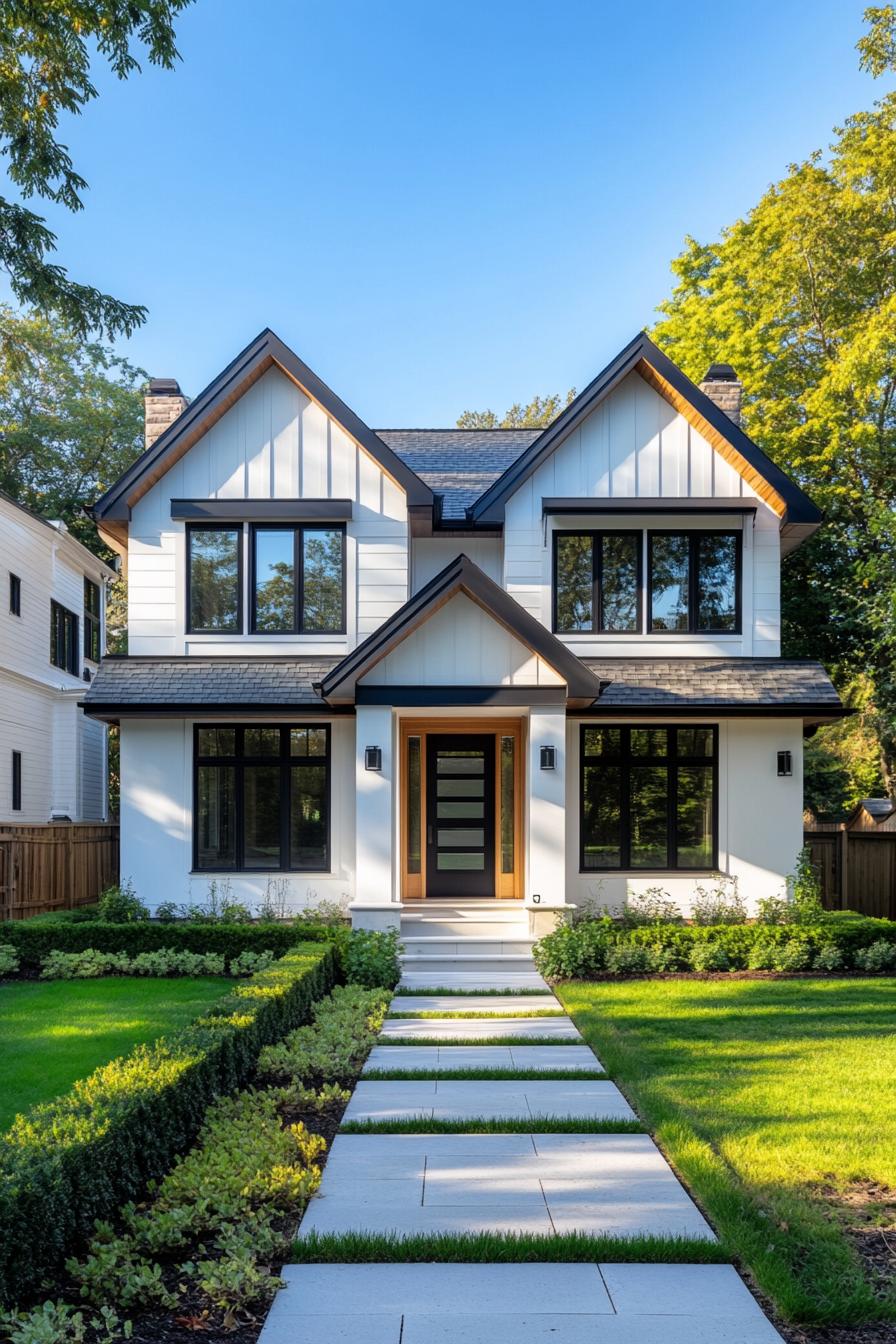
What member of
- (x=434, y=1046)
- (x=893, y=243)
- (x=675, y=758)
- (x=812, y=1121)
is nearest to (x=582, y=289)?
(x=893, y=243)

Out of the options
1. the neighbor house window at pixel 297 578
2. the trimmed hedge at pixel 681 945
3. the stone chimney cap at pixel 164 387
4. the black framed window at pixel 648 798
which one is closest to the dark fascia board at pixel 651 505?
the black framed window at pixel 648 798

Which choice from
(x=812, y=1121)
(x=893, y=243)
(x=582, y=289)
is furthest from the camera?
(x=893, y=243)

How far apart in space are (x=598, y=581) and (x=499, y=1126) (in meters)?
9.75

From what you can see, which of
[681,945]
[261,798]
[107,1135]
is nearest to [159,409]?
[261,798]

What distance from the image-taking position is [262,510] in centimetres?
1440

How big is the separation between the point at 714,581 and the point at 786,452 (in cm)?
810

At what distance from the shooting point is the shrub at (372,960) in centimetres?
1094

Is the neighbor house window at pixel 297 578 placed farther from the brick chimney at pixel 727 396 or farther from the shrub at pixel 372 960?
the brick chimney at pixel 727 396

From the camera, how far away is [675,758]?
14.4 metres

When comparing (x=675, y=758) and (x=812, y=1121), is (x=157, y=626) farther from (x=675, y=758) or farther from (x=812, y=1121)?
(x=812, y=1121)

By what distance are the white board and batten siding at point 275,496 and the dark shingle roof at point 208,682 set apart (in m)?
0.28

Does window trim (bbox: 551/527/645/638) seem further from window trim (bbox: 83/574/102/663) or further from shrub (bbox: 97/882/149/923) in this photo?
window trim (bbox: 83/574/102/663)

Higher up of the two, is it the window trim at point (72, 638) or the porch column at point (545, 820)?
the window trim at point (72, 638)

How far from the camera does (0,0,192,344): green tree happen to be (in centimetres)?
1127
